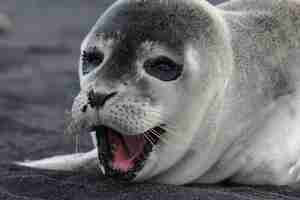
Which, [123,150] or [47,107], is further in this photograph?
[47,107]

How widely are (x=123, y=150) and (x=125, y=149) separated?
18mm

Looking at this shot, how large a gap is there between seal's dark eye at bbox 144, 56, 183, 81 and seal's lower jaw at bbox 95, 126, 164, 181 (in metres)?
0.26

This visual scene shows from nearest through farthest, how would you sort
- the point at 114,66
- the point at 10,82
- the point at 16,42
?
the point at 114,66 → the point at 10,82 → the point at 16,42

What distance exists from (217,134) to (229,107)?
154 millimetres

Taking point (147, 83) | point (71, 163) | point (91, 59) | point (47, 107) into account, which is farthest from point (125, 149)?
point (47, 107)

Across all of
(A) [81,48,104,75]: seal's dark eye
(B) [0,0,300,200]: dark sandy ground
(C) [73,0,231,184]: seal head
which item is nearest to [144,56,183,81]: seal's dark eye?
(C) [73,0,231,184]: seal head

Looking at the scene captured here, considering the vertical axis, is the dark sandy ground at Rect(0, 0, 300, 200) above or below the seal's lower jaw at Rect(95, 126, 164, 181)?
below

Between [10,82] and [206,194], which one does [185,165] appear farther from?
[10,82]

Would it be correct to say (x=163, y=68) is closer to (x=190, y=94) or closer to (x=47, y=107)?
(x=190, y=94)

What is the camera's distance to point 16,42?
1200 cm

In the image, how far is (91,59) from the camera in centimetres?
346

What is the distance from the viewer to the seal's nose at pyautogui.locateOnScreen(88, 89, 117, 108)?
315 cm

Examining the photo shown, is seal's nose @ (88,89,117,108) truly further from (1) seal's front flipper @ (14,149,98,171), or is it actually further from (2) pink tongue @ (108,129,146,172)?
(1) seal's front flipper @ (14,149,98,171)

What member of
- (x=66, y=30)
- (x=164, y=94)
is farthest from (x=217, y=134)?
(x=66, y=30)
